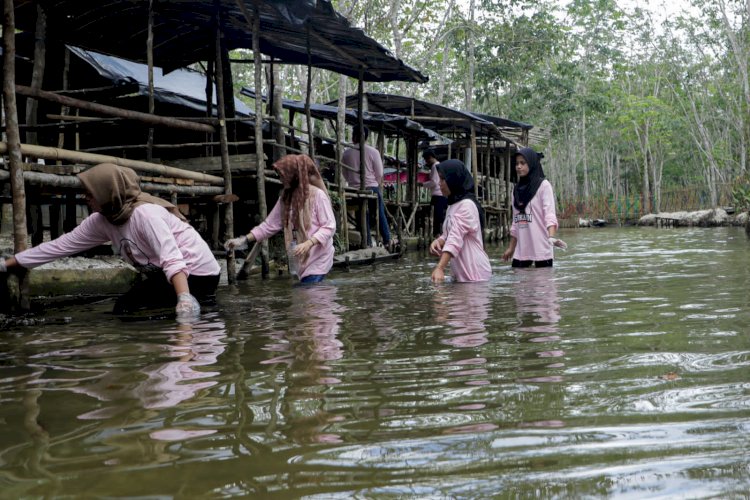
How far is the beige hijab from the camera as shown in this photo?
4227mm

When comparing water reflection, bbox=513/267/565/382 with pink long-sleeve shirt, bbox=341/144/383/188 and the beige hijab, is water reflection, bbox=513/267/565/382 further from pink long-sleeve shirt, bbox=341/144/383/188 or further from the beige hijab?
pink long-sleeve shirt, bbox=341/144/383/188

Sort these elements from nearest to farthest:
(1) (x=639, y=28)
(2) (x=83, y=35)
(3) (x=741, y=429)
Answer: (3) (x=741, y=429), (2) (x=83, y=35), (1) (x=639, y=28)

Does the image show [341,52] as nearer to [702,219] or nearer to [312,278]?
[312,278]

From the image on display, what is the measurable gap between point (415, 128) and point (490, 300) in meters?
9.12

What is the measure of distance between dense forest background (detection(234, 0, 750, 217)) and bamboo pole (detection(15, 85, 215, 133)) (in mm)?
6829

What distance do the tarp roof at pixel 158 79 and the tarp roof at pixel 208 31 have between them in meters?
0.58

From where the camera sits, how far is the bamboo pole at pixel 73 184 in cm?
541

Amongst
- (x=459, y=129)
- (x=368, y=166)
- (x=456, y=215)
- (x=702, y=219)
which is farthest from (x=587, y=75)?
(x=456, y=215)

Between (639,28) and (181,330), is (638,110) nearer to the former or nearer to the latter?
(639,28)

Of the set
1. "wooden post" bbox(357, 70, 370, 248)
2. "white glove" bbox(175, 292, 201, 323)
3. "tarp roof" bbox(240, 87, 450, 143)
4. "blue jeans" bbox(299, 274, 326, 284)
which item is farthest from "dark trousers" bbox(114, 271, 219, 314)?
"tarp roof" bbox(240, 87, 450, 143)

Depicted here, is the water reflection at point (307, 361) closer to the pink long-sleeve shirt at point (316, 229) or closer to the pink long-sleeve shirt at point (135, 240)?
the pink long-sleeve shirt at point (316, 229)

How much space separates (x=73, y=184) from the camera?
18.9ft

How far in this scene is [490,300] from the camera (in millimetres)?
5227

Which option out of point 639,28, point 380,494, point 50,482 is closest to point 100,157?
point 50,482
